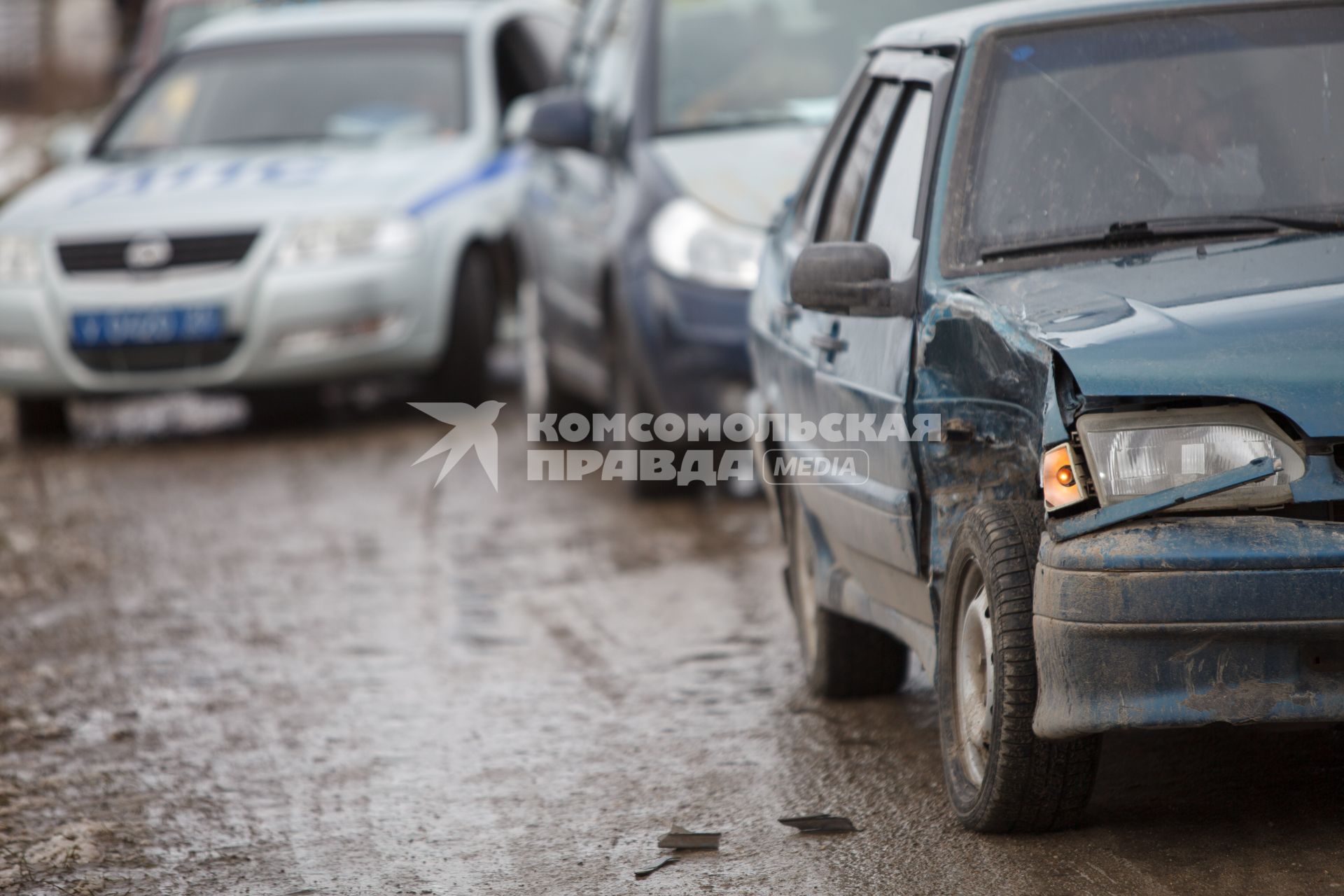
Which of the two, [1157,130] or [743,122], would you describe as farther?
[743,122]

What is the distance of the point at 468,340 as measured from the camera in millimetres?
11727

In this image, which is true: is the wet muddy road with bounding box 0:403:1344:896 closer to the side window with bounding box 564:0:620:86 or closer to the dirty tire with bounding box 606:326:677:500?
the dirty tire with bounding box 606:326:677:500

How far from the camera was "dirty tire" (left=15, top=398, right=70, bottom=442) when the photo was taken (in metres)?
12.0

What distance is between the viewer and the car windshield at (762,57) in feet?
30.3

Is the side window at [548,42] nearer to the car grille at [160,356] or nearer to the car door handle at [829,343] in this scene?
the car grille at [160,356]

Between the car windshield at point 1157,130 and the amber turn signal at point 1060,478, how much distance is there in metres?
0.81

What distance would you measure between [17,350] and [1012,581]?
822 centimetres

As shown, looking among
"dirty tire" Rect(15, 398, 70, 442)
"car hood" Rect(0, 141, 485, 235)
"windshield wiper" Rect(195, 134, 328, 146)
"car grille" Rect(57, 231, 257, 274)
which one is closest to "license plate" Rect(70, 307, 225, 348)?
"car grille" Rect(57, 231, 257, 274)

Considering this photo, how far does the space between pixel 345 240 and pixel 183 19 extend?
860cm

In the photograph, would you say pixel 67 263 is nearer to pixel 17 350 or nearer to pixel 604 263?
pixel 17 350

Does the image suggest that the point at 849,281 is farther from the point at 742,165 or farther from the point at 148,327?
the point at 148,327

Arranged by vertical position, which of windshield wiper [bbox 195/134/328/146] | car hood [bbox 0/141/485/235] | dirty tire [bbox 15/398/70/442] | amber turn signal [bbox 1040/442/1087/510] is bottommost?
dirty tire [bbox 15/398/70/442]

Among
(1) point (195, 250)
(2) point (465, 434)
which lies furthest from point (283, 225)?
(2) point (465, 434)

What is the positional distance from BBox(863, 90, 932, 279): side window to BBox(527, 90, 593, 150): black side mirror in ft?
14.7
